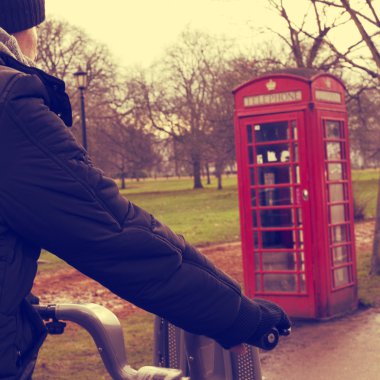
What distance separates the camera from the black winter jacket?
1.48 m

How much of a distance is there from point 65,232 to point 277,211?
6.12m

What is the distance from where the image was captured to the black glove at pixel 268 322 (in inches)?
69.2

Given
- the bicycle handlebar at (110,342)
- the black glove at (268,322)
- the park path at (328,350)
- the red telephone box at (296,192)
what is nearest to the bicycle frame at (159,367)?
the bicycle handlebar at (110,342)

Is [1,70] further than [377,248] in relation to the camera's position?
No

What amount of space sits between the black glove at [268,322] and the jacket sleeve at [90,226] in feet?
0.29

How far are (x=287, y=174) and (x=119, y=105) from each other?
32475 mm

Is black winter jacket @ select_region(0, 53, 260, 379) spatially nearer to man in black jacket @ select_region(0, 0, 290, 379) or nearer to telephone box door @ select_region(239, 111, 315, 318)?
man in black jacket @ select_region(0, 0, 290, 379)

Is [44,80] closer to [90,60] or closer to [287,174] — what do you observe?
[287,174]

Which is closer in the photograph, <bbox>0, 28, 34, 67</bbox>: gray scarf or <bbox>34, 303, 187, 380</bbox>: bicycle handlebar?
<bbox>0, 28, 34, 67</bbox>: gray scarf

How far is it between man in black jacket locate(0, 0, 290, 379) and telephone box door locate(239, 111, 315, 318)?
18.6 feet

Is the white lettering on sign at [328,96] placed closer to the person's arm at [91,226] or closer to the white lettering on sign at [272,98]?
the white lettering on sign at [272,98]

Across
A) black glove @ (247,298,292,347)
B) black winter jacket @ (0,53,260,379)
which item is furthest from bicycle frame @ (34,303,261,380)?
black winter jacket @ (0,53,260,379)

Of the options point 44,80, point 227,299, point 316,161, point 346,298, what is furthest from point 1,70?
point 346,298

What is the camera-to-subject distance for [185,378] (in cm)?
200
